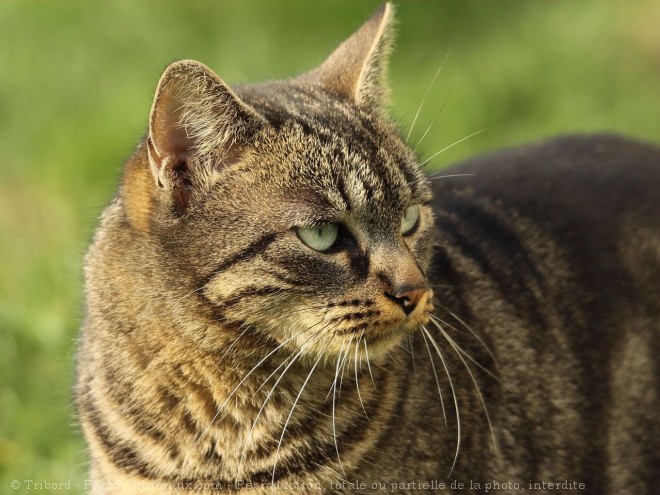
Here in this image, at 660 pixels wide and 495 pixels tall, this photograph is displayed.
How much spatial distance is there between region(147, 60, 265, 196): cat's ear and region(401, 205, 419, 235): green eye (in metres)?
0.45

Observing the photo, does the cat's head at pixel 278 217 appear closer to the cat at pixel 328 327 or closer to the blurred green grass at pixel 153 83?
the cat at pixel 328 327

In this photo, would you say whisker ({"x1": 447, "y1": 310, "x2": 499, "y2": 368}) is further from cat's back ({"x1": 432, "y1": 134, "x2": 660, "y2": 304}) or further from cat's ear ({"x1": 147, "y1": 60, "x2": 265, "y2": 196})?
cat's ear ({"x1": 147, "y1": 60, "x2": 265, "y2": 196})

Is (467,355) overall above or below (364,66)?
below

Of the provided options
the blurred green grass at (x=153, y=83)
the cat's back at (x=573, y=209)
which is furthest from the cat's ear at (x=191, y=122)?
the blurred green grass at (x=153, y=83)

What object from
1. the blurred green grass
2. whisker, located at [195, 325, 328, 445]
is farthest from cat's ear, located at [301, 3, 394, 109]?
the blurred green grass

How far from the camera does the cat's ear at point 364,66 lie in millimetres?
2926

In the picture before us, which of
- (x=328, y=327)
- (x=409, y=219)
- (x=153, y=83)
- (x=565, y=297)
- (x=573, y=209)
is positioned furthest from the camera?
(x=153, y=83)

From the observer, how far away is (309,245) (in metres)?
2.50

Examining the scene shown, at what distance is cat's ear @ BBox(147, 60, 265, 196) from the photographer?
97.3 inches

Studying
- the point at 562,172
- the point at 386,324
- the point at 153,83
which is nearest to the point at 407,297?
the point at 386,324

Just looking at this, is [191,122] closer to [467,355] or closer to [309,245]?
[309,245]

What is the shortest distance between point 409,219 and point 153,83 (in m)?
2.90

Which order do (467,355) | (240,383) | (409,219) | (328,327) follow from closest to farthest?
(328,327)
(240,383)
(409,219)
(467,355)

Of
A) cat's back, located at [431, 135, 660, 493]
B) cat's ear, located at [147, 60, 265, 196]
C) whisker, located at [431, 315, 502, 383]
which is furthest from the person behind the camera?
cat's back, located at [431, 135, 660, 493]
